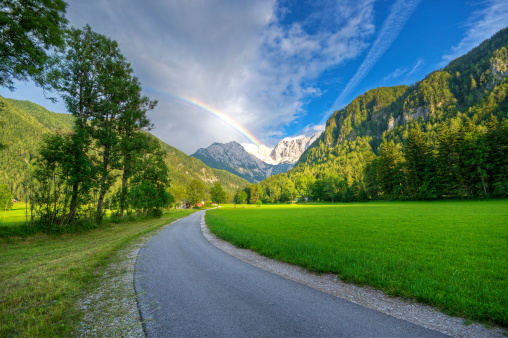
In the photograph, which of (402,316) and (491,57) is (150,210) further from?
(491,57)

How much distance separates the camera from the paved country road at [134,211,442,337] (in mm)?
3463

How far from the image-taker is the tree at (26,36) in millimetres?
11250

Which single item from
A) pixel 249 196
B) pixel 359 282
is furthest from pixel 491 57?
pixel 359 282

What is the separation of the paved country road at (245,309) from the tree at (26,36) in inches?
626

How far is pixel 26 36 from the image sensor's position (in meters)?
11.9

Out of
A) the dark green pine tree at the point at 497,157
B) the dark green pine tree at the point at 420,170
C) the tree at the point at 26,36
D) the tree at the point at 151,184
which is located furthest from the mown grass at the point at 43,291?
the dark green pine tree at the point at 420,170

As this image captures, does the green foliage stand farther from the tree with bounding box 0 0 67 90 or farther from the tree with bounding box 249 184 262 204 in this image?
the tree with bounding box 249 184 262 204

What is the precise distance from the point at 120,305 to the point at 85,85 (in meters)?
23.5

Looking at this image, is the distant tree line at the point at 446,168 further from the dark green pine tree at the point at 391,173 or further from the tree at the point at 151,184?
the tree at the point at 151,184

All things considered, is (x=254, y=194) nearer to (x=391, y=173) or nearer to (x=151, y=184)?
(x=391, y=173)

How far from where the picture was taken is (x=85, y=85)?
19.0 m

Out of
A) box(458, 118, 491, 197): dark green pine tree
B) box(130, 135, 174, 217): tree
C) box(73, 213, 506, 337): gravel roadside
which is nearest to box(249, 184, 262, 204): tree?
box(130, 135, 174, 217): tree

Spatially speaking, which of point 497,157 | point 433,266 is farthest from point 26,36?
point 497,157

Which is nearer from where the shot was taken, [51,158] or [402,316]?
[402,316]
